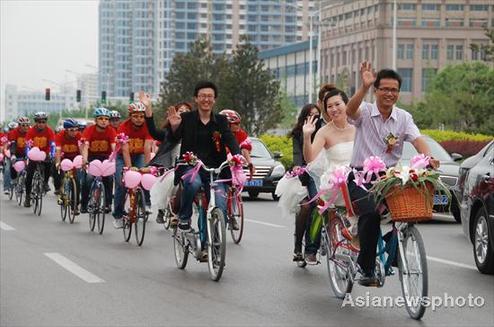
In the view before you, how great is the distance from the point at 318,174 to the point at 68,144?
36.0 feet

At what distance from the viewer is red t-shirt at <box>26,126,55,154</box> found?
23672mm

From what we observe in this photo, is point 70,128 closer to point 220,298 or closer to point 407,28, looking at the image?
point 220,298

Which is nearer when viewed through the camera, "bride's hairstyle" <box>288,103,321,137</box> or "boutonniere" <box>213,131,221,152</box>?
"boutonniere" <box>213,131,221,152</box>

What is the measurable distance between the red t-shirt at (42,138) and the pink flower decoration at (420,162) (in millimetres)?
15123

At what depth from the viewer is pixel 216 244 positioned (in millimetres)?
12055

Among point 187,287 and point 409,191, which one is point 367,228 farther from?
point 187,287

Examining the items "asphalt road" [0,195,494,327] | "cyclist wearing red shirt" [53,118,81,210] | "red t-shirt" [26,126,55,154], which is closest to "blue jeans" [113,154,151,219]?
"asphalt road" [0,195,494,327]

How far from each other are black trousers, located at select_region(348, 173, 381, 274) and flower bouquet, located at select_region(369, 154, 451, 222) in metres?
0.30

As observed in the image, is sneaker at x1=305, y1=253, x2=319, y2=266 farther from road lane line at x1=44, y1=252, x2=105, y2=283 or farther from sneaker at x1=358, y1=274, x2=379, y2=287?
sneaker at x1=358, y1=274, x2=379, y2=287

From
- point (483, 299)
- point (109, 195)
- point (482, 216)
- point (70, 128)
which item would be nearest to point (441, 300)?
point (483, 299)

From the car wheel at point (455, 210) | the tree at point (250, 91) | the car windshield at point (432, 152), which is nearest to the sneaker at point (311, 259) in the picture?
the car wheel at point (455, 210)

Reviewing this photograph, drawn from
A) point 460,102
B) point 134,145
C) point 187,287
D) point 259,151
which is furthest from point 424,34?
point 187,287

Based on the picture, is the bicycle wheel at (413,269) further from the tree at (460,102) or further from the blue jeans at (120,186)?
the tree at (460,102)

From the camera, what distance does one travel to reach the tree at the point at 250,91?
6278cm
